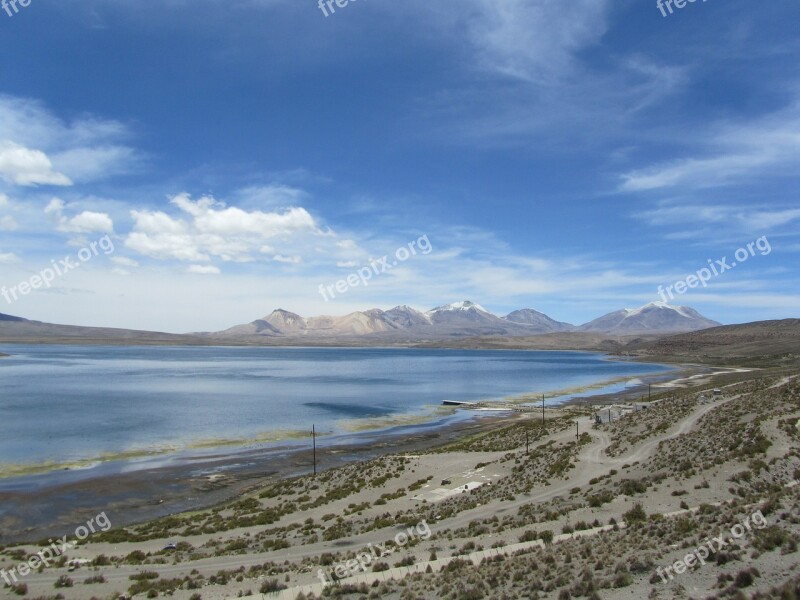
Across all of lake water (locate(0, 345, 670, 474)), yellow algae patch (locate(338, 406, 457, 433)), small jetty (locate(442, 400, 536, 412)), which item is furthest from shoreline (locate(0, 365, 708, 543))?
small jetty (locate(442, 400, 536, 412))

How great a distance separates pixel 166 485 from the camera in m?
43.0

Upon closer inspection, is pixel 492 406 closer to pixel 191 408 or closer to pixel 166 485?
pixel 191 408

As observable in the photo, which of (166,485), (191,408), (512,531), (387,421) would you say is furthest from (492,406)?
(512,531)

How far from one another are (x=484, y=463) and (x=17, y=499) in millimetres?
35544

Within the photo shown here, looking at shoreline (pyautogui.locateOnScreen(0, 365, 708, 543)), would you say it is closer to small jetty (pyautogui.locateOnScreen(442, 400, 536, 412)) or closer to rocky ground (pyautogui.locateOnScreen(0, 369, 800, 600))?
rocky ground (pyautogui.locateOnScreen(0, 369, 800, 600))

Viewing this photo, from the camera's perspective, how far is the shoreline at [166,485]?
35.4 m

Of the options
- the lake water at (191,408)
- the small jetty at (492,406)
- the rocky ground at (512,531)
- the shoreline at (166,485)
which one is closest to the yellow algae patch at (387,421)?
the lake water at (191,408)

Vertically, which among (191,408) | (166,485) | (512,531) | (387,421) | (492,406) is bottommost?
(492,406)

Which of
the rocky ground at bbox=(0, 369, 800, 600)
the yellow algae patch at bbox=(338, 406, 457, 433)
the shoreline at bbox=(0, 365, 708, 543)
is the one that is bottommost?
the yellow algae patch at bbox=(338, 406, 457, 433)

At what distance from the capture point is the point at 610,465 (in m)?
36.3

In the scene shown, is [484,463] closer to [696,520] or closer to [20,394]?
[696,520]

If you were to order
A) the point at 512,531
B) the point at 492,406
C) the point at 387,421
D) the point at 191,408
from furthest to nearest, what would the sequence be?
the point at 492,406 < the point at 191,408 < the point at 387,421 < the point at 512,531

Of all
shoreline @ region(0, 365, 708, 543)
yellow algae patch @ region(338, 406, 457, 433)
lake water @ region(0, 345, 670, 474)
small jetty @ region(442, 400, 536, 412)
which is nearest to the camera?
shoreline @ region(0, 365, 708, 543)

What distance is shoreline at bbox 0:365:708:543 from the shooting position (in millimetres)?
35406
